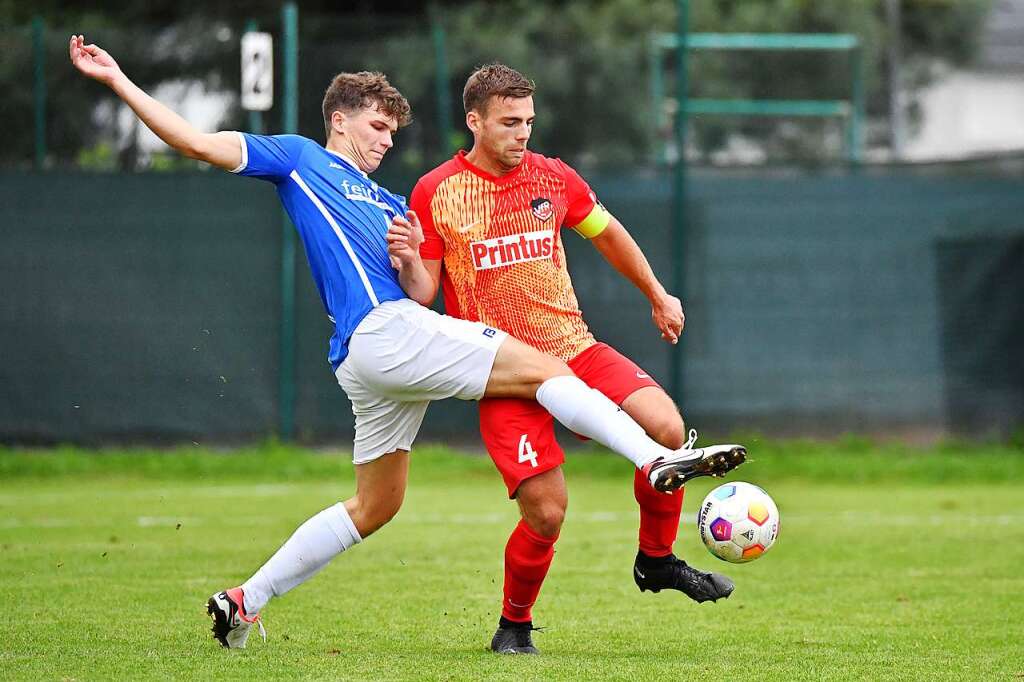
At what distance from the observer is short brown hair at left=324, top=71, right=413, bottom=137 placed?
19.5 ft

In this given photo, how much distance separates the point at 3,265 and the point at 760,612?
26.6ft

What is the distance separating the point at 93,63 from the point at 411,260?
1.32 m

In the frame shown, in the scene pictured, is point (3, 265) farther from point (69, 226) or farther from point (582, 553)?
point (582, 553)

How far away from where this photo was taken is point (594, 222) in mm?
6289

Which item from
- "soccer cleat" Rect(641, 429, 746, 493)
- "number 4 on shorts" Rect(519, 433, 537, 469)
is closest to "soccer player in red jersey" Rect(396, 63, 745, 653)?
"number 4 on shorts" Rect(519, 433, 537, 469)

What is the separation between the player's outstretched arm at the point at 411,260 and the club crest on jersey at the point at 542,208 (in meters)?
0.47

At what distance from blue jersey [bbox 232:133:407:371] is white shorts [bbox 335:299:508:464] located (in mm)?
80

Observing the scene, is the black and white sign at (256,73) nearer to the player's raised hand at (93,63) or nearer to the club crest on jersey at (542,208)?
the club crest on jersey at (542,208)

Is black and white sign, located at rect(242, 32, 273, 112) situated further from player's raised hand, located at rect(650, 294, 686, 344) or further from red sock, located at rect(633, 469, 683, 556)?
red sock, located at rect(633, 469, 683, 556)

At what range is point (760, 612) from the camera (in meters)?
6.90

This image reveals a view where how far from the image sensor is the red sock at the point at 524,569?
19.5ft

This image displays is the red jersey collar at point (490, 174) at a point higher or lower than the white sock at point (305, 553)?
higher

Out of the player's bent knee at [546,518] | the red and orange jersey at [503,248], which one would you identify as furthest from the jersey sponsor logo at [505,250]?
the player's bent knee at [546,518]

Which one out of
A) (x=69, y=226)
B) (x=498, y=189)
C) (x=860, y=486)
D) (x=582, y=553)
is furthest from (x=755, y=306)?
(x=498, y=189)
